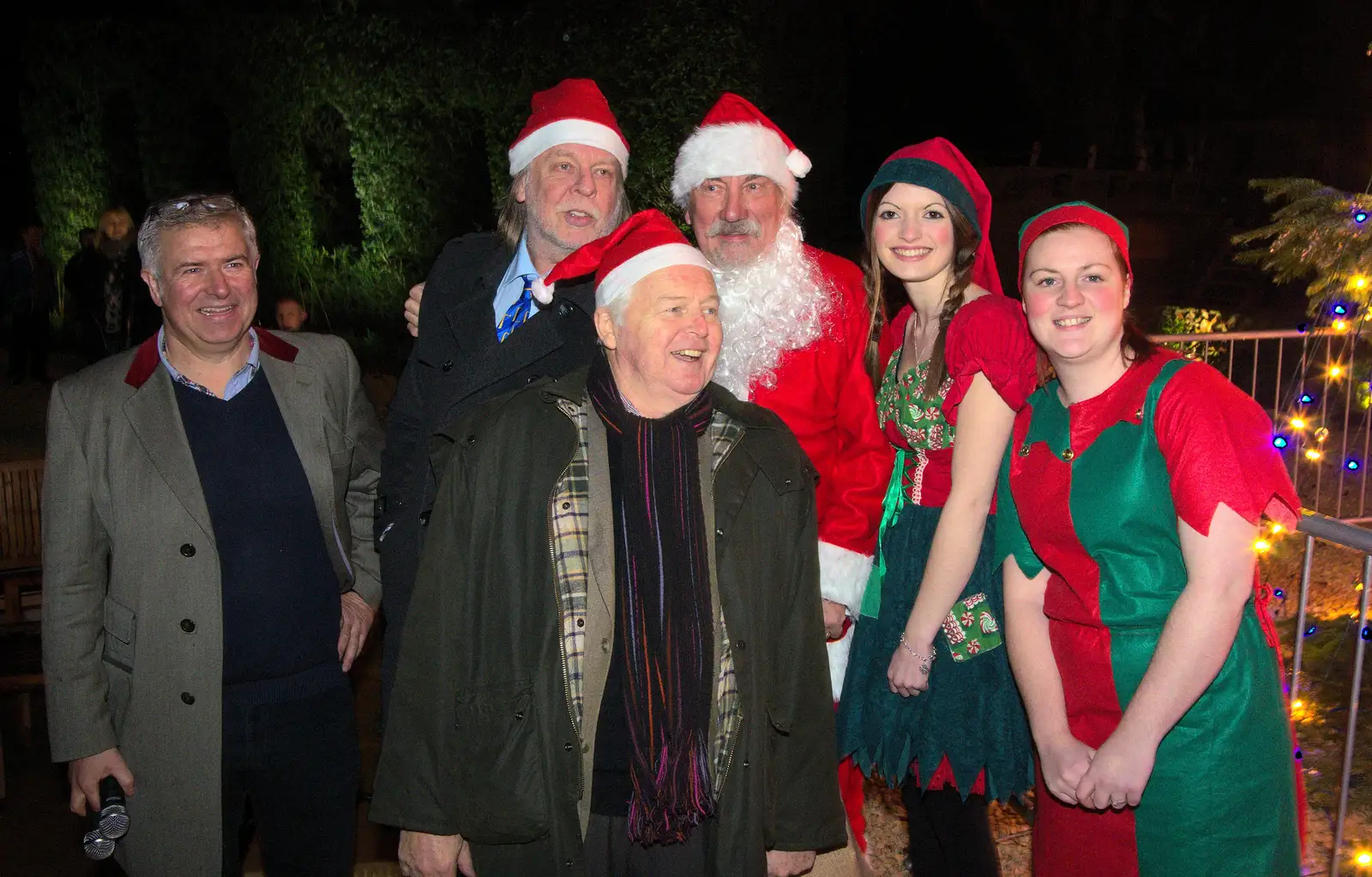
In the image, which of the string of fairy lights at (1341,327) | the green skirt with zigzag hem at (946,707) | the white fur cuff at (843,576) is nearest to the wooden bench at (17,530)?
the white fur cuff at (843,576)

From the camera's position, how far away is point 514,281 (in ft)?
10.5

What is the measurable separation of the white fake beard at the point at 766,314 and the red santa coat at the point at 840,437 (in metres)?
0.03

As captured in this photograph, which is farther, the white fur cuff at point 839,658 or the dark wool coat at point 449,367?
the white fur cuff at point 839,658

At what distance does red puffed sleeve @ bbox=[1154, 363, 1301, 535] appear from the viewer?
2.17m

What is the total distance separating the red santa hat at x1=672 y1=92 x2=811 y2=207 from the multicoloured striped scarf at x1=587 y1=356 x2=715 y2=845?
1.40 metres

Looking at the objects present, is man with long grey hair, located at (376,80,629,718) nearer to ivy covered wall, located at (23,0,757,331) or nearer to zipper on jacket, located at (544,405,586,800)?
zipper on jacket, located at (544,405,586,800)

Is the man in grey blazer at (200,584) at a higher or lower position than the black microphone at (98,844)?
higher

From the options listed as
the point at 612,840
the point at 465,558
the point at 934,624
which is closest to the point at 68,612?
the point at 465,558

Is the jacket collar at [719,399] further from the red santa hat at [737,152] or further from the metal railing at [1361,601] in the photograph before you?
the metal railing at [1361,601]

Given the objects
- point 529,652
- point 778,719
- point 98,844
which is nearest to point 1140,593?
point 778,719

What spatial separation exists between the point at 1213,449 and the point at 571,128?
204cm

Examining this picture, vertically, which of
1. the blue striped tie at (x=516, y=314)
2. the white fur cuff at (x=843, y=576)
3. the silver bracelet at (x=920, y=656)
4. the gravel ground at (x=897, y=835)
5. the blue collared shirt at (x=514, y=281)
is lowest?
the gravel ground at (x=897, y=835)

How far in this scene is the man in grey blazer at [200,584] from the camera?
2.73 m

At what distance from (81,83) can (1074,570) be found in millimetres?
16193
